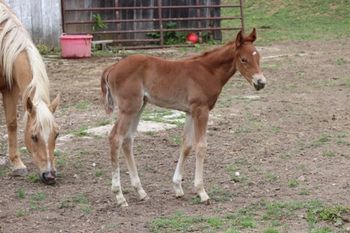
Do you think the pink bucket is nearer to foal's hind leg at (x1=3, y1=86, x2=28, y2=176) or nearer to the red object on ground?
the red object on ground

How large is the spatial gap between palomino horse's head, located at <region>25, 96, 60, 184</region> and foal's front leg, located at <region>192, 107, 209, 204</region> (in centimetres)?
118

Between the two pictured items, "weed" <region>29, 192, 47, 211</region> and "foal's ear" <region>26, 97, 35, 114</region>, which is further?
"foal's ear" <region>26, 97, 35, 114</region>

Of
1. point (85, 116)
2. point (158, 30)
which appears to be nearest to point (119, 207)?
point (85, 116)

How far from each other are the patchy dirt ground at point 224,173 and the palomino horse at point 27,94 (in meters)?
0.30

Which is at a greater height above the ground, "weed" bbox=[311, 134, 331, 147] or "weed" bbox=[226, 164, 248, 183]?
"weed" bbox=[311, 134, 331, 147]

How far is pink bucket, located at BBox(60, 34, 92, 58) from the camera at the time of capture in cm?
1459

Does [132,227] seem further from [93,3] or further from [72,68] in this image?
[93,3]

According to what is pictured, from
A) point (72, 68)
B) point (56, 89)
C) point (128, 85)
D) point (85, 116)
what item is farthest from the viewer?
point (72, 68)

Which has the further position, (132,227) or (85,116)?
(85,116)

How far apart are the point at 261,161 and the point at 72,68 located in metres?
7.11

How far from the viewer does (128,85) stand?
5.52 meters

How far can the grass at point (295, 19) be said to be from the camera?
729 inches

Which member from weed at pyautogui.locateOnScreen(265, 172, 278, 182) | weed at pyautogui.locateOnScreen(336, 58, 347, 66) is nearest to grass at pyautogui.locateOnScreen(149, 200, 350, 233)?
weed at pyautogui.locateOnScreen(265, 172, 278, 182)

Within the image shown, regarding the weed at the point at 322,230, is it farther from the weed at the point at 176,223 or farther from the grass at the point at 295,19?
the grass at the point at 295,19
